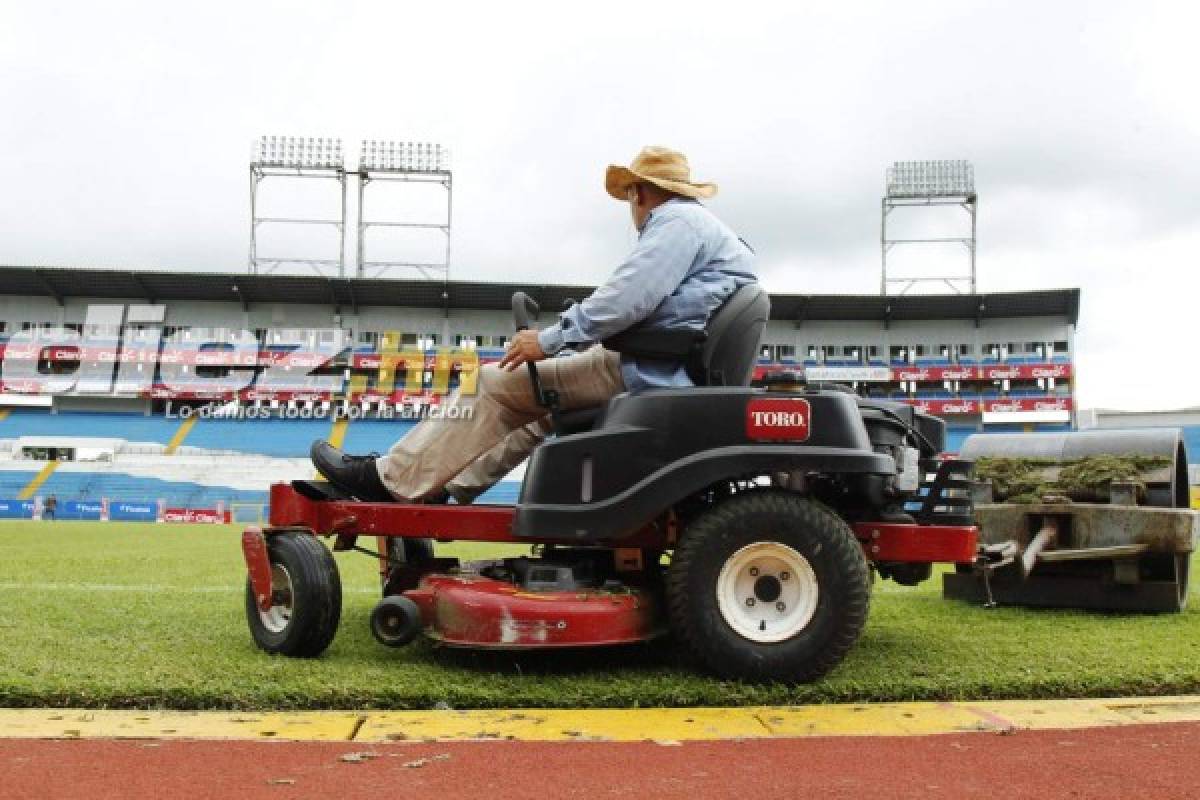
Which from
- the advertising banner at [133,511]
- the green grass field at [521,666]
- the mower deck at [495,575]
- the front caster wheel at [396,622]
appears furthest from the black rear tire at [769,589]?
the advertising banner at [133,511]

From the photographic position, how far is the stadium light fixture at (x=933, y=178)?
2071 inches

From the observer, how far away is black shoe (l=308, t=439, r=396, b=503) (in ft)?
12.5

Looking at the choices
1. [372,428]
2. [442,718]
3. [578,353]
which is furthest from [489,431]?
[372,428]

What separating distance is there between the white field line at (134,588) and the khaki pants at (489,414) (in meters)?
2.70

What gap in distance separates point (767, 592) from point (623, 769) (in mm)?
1017

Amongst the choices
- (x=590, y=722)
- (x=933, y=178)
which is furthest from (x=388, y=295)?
(x=590, y=722)

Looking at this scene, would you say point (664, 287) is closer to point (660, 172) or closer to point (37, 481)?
point (660, 172)

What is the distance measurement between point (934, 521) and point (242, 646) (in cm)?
262

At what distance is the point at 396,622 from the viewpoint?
337 cm

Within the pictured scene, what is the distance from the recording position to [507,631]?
10.6 ft

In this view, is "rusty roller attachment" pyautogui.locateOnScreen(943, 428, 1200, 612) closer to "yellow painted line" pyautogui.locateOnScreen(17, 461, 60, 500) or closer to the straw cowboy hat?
the straw cowboy hat

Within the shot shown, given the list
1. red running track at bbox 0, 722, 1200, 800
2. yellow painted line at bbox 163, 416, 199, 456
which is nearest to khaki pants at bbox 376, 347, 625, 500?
red running track at bbox 0, 722, 1200, 800

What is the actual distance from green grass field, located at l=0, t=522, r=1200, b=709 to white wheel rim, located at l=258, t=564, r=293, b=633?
0.49 ft

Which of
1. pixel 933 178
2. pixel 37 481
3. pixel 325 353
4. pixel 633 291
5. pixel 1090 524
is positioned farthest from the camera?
pixel 933 178
